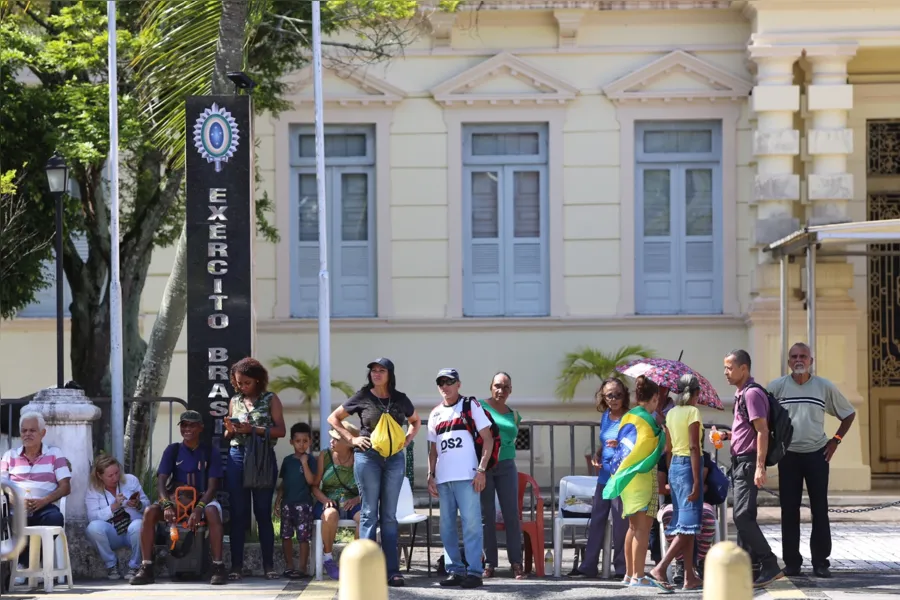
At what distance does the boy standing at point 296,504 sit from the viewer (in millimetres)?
12492

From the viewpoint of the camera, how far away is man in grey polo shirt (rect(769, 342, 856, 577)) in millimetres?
12211

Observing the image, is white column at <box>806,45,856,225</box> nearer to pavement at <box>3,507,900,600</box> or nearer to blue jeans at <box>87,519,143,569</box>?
pavement at <box>3,507,900,600</box>

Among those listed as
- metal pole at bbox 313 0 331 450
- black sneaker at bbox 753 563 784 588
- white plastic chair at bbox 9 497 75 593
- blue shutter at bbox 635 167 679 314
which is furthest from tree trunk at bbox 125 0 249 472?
blue shutter at bbox 635 167 679 314

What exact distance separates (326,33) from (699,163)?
4.92m

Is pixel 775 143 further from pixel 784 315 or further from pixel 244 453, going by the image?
pixel 244 453

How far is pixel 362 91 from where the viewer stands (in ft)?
63.4

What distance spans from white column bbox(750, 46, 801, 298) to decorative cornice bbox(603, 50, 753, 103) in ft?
1.75

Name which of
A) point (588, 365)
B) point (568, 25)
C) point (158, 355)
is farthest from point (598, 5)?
point (158, 355)

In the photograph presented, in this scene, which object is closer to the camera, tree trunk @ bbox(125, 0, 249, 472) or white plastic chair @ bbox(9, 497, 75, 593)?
white plastic chair @ bbox(9, 497, 75, 593)

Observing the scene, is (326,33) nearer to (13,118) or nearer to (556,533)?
(13,118)

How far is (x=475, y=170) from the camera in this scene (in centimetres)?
1952

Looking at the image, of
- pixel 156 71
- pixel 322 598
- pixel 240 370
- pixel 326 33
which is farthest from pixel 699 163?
pixel 322 598

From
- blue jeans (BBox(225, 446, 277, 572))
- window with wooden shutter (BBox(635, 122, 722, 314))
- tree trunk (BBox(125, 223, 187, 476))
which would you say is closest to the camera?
blue jeans (BBox(225, 446, 277, 572))

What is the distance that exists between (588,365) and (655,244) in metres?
1.78
